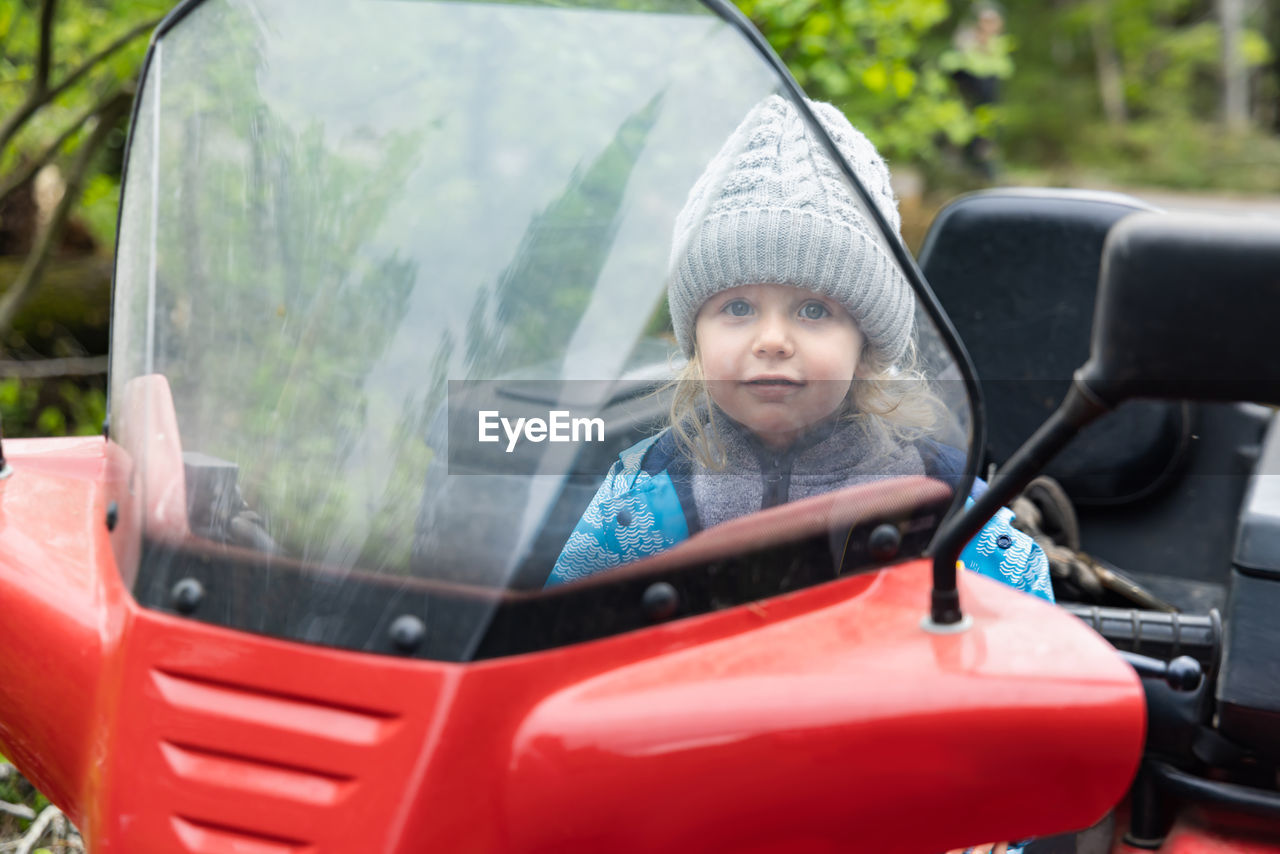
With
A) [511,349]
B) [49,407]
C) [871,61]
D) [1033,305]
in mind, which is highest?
[871,61]

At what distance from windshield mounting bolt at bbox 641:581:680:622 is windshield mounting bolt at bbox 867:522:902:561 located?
8.5 inches

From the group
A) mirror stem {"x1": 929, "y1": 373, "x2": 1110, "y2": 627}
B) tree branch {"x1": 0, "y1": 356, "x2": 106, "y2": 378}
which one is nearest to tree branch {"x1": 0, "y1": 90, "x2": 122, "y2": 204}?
tree branch {"x1": 0, "y1": 356, "x2": 106, "y2": 378}

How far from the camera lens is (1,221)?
685 centimetres

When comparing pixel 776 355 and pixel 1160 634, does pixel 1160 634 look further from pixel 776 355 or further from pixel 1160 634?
pixel 776 355

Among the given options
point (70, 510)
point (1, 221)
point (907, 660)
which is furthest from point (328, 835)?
point (1, 221)

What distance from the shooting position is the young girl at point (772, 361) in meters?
1.17

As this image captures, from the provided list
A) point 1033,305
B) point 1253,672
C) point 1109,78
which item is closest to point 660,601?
point 1253,672

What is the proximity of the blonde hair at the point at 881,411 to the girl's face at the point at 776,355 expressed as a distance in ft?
0.06

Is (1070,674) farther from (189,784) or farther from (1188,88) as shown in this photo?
(1188,88)

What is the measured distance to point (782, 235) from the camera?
4.06 ft

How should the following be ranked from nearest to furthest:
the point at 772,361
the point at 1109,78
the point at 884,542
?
the point at 884,542 < the point at 772,361 < the point at 1109,78

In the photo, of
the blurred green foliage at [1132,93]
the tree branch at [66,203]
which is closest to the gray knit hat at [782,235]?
the tree branch at [66,203]

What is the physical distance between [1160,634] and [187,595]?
1.50 meters

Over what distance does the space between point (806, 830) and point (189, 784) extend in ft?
1.69
